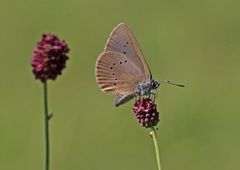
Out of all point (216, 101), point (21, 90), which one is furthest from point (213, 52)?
point (21, 90)

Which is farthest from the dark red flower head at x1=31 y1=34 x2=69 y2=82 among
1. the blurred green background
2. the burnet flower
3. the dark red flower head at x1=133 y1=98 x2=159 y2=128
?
the blurred green background

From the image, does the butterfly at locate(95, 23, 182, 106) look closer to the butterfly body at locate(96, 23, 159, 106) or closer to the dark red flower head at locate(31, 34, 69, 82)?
the butterfly body at locate(96, 23, 159, 106)

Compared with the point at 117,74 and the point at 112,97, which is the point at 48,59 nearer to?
the point at 117,74

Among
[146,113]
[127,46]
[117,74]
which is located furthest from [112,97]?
[146,113]

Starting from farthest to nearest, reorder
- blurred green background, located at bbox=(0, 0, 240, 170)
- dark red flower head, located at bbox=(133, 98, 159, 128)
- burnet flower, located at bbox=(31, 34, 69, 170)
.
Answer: blurred green background, located at bbox=(0, 0, 240, 170), dark red flower head, located at bbox=(133, 98, 159, 128), burnet flower, located at bbox=(31, 34, 69, 170)

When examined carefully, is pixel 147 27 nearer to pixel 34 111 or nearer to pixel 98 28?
pixel 98 28

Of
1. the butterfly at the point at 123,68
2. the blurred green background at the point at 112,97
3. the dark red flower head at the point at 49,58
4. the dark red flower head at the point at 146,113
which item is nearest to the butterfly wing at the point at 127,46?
the butterfly at the point at 123,68

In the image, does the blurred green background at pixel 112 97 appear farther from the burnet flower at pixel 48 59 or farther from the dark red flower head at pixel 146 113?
the burnet flower at pixel 48 59
